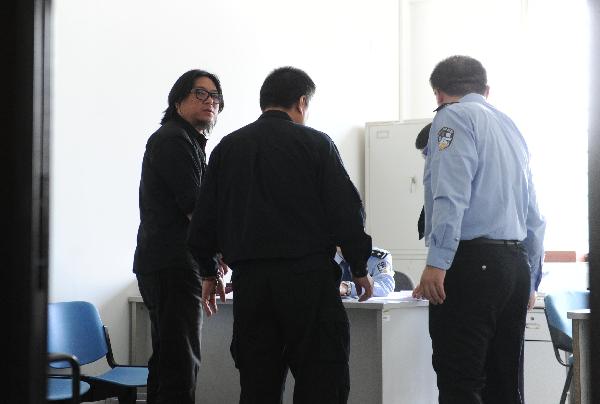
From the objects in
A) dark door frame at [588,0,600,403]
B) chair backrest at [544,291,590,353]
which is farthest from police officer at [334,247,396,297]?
dark door frame at [588,0,600,403]

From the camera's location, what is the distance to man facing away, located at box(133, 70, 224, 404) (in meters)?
2.58

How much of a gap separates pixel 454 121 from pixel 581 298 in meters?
2.44

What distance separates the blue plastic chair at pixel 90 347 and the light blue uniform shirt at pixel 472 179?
1.47 meters

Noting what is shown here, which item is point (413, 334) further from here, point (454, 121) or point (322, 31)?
point (322, 31)

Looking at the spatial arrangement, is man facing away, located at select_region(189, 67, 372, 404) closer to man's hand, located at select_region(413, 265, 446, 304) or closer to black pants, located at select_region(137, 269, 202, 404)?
man's hand, located at select_region(413, 265, 446, 304)

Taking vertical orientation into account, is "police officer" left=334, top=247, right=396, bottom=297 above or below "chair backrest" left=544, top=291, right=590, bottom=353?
above

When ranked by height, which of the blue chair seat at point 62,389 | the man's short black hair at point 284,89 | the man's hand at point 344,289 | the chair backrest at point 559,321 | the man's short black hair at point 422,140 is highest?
the man's short black hair at point 284,89

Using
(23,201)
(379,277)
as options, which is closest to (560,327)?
(379,277)

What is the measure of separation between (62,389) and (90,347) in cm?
52

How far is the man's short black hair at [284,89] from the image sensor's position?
7.63 feet

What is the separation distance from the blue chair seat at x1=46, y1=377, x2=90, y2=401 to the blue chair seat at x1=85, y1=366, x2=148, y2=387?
0.41 feet

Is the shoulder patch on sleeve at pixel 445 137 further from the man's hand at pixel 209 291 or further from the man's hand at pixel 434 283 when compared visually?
the man's hand at pixel 209 291

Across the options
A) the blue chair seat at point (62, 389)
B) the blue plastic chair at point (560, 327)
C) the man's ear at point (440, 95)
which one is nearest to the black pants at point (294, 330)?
the man's ear at point (440, 95)

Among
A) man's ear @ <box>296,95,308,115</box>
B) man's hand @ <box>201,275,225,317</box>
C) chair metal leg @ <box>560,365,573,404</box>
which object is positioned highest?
man's ear @ <box>296,95,308,115</box>
